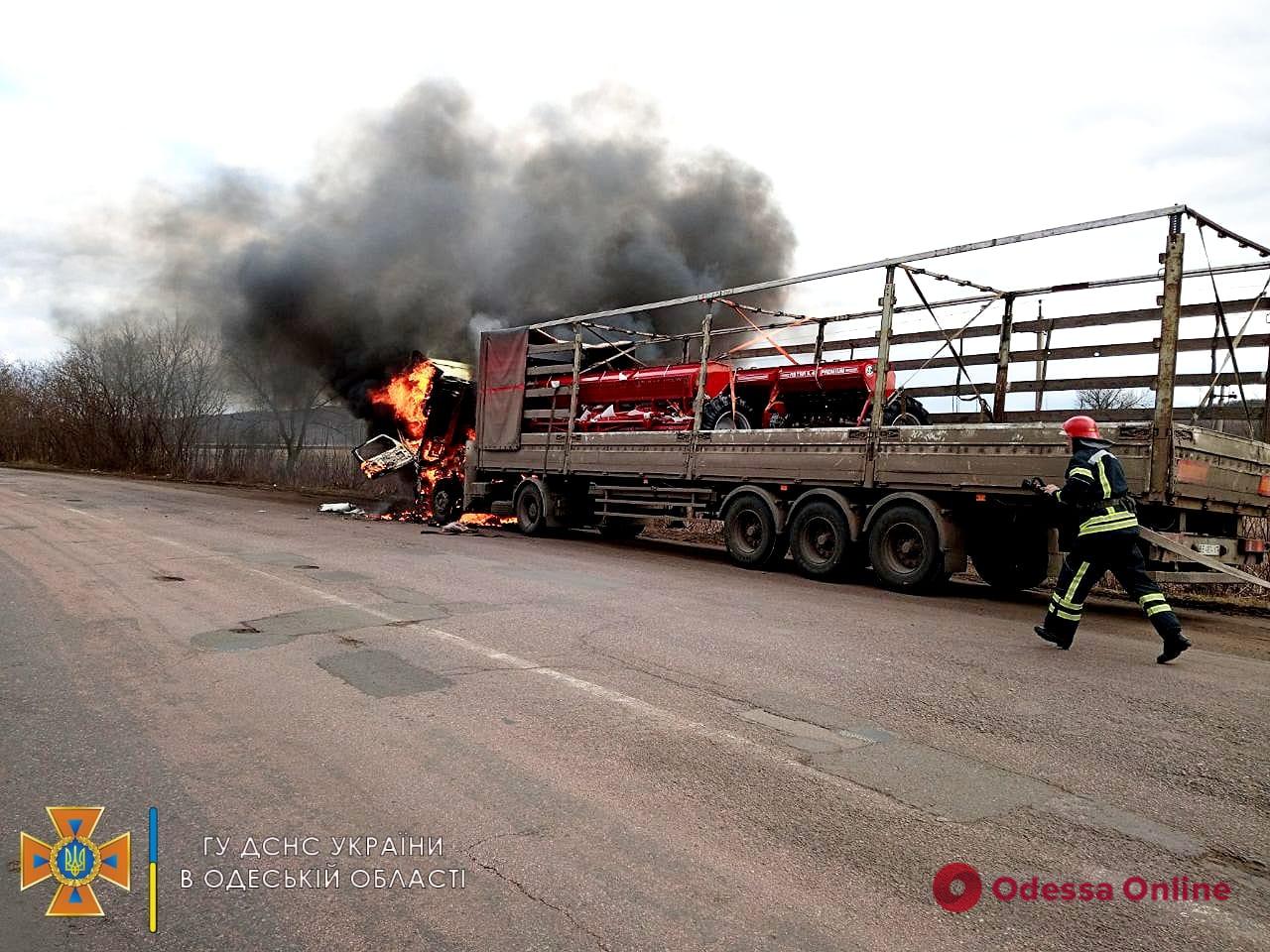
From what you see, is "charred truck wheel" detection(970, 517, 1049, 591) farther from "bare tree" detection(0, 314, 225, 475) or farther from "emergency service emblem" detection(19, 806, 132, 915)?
"bare tree" detection(0, 314, 225, 475)

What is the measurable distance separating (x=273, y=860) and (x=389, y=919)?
1.82 ft

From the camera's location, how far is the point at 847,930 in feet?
7.85

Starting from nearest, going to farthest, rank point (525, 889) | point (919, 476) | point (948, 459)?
point (525, 889) < point (948, 459) < point (919, 476)

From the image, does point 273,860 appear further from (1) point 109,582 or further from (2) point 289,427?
(2) point 289,427

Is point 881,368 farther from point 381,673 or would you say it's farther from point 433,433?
point 433,433

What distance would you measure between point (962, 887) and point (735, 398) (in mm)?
9670

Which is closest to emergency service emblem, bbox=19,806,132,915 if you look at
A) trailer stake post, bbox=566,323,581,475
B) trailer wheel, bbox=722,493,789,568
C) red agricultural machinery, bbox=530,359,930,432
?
trailer wheel, bbox=722,493,789,568

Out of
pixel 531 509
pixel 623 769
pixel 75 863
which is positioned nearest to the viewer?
pixel 75 863

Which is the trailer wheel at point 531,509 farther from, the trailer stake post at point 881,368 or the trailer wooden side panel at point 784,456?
the trailer stake post at point 881,368

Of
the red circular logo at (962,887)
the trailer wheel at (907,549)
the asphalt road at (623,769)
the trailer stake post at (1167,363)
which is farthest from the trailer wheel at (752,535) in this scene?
the red circular logo at (962,887)

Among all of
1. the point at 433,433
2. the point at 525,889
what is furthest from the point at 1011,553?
the point at 433,433

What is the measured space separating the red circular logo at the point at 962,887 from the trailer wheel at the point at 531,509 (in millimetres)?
11957

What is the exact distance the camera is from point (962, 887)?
104 inches

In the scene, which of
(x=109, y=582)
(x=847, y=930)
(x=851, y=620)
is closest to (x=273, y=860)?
(x=847, y=930)
